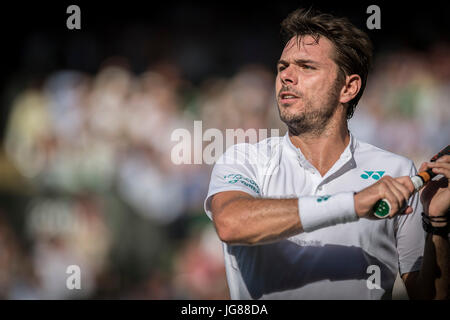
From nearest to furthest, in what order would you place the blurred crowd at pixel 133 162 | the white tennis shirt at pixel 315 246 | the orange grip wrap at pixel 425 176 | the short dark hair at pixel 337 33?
1. the orange grip wrap at pixel 425 176
2. the white tennis shirt at pixel 315 246
3. the short dark hair at pixel 337 33
4. the blurred crowd at pixel 133 162

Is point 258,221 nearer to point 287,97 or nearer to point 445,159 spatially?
point 287,97

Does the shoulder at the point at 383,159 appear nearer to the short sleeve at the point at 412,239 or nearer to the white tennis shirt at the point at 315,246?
the white tennis shirt at the point at 315,246

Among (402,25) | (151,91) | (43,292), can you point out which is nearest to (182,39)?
(151,91)

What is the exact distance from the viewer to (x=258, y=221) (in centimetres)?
184

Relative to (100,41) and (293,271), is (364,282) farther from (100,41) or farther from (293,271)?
(100,41)

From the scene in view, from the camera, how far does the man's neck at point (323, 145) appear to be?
7.77 feet

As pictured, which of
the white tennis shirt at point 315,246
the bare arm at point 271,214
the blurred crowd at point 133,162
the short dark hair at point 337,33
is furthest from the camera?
the blurred crowd at point 133,162

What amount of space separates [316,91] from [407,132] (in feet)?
10.9

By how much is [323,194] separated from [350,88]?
25.6 inches

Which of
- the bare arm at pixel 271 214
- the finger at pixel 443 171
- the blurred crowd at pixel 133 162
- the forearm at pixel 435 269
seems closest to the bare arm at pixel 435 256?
the forearm at pixel 435 269

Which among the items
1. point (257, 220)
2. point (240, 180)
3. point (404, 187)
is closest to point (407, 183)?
point (404, 187)

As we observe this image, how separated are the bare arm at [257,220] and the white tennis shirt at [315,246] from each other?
174 mm

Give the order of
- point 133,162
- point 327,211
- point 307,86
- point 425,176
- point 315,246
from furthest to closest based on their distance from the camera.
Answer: point 133,162, point 307,86, point 315,246, point 425,176, point 327,211

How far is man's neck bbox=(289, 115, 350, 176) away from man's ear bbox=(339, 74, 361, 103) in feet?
0.51
